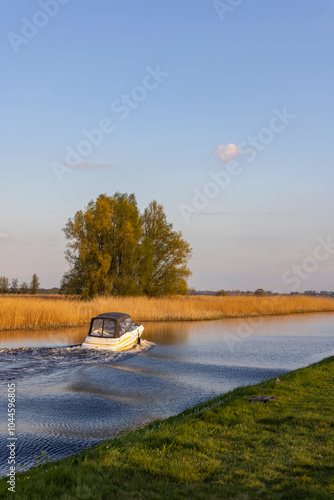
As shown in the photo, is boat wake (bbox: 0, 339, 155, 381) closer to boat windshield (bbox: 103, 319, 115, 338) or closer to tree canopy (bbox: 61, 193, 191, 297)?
boat windshield (bbox: 103, 319, 115, 338)

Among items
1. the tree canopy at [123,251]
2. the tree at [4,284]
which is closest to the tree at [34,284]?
the tree at [4,284]

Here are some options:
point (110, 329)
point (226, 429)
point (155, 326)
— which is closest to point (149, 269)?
point (155, 326)

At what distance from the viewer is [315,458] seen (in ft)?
18.8

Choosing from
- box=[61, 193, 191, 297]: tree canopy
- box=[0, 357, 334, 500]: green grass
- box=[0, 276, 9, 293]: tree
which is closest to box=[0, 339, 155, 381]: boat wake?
box=[0, 357, 334, 500]: green grass

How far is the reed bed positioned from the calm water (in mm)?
1902

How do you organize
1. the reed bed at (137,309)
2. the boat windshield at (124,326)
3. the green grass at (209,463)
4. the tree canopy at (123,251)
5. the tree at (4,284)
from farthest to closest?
the tree at (4,284) → the tree canopy at (123,251) → the reed bed at (137,309) → the boat windshield at (124,326) → the green grass at (209,463)

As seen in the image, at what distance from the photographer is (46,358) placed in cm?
1705

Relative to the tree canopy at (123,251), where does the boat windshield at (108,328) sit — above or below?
below

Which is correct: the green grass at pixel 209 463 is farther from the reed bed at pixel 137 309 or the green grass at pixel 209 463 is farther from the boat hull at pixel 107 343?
the reed bed at pixel 137 309

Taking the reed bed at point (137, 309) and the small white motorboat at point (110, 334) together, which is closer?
the small white motorboat at point (110, 334)

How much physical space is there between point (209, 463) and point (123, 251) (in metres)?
42.4

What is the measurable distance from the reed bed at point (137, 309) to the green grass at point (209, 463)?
813 inches

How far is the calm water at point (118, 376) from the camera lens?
8.62 meters

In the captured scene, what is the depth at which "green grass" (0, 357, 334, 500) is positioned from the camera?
4.76 m
